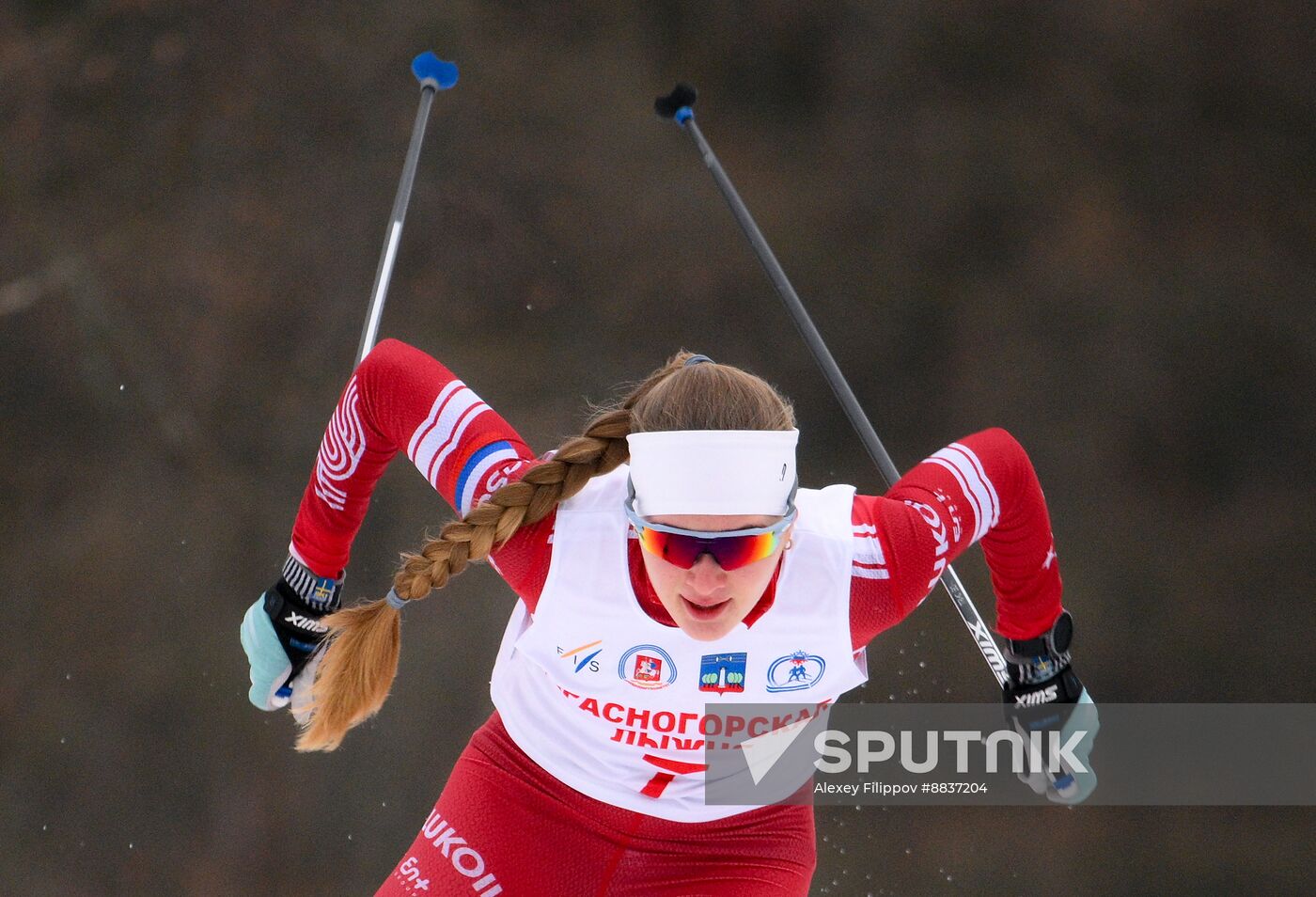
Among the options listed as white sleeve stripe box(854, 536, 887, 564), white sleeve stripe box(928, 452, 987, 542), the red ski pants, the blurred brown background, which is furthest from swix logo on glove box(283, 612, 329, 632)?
the blurred brown background

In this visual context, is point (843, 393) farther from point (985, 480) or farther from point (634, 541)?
point (634, 541)

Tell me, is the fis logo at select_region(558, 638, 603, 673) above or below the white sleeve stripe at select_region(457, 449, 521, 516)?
below

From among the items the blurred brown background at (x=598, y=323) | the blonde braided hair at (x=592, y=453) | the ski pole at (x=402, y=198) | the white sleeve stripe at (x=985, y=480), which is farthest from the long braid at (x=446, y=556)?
the blurred brown background at (x=598, y=323)

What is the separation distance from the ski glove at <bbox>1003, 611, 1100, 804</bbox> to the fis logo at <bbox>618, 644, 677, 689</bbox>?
61cm

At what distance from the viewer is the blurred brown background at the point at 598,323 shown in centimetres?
320

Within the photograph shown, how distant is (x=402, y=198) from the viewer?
255cm

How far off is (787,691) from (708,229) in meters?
2.25

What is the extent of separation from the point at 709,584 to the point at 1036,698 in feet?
2.44

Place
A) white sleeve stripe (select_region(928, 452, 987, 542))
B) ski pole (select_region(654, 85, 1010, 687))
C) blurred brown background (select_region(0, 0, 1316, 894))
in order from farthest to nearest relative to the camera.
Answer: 1. blurred brown background (select_region(0, 0, 1316, 894))
2. ski pole (select_region(654, 85, 1010, 687))
3. white sleeve stripe (select_region(928, 452, 987, 542))

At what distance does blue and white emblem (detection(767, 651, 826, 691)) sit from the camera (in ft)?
5.25

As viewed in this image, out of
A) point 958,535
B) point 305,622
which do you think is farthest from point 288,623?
point 958,535

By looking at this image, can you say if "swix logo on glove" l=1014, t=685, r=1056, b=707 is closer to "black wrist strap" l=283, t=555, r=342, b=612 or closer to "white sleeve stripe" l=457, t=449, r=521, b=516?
"white sleeve stripe" l=457, t=449, r=521, b=516

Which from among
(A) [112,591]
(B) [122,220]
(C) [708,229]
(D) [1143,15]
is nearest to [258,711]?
(A) [112,591]

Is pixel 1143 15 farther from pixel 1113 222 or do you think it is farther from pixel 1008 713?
pixel 1008 713
